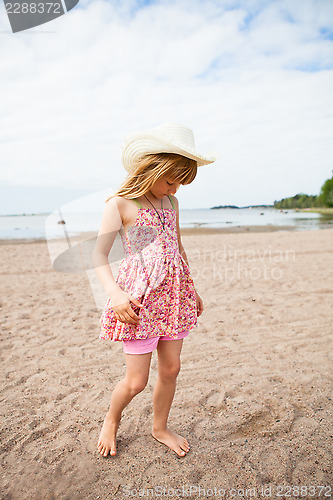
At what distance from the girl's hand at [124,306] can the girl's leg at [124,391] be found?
0.25 m

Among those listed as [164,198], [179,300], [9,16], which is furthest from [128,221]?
[9,16]

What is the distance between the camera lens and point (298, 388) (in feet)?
8.69

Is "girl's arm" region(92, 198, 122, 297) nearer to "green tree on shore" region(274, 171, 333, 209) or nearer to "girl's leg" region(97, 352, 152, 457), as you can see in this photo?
"girl's leg" region(97, 352, 152, 457)

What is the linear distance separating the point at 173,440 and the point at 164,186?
1.55m

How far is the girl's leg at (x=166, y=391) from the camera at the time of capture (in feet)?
6.10

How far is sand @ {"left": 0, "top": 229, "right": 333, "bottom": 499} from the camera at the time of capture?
1804mm

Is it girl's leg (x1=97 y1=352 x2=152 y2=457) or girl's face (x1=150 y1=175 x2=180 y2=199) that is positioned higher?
girl's face (x1=150 y1=175 x2=180 y2=199)

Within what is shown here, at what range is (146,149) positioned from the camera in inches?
65.8

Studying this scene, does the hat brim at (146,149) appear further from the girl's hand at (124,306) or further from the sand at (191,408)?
the sand at (191,408)

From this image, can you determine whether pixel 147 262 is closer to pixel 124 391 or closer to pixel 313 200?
pixel 124 391

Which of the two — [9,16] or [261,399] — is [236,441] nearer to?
[261,399]

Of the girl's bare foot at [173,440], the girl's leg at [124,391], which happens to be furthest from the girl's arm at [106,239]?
the girl's bare foot at [173,440]

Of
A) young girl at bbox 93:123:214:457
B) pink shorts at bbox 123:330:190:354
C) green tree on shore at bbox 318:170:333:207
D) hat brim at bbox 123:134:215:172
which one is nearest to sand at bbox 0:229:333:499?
young girl at bbox 93:123:214:457

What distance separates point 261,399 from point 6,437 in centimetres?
180
